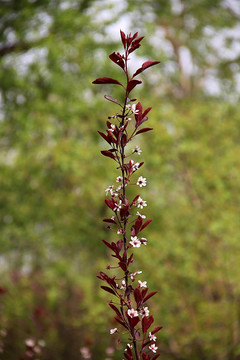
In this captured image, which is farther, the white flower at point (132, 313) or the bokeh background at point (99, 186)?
the bokeh background at point (99, 186)

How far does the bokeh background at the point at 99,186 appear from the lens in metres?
5.82

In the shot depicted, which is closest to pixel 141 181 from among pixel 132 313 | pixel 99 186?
pixel 132 313

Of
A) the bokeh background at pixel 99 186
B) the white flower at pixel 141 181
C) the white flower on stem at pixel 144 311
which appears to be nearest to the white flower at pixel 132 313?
the white flower on stem at pixel 144 311

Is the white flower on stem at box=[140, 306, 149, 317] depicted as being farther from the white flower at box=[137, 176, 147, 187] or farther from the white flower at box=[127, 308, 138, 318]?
the white flower at box=[137, 176, 147, 187]

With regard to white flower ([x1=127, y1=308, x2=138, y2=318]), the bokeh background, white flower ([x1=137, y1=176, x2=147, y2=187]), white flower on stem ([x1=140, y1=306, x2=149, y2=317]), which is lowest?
white flower ([x1=127, y1=308, x2=138, y2=318])

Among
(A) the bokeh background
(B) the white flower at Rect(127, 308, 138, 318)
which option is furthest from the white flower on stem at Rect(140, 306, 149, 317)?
(A) the bokeh background

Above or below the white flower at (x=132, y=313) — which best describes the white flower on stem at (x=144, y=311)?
above

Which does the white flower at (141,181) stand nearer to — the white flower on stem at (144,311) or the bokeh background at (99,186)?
the white flower on stem at (144,311)

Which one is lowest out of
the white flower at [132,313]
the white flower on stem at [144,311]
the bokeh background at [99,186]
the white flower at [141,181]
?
the white flower at [132,313]

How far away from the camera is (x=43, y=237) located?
8094 mm

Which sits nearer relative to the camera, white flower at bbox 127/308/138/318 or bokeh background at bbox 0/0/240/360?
white flower at bbox 127/308/138/318

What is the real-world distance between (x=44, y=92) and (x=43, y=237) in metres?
2.91

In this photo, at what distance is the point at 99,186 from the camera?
849cm

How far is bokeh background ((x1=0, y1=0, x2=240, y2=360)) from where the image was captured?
19.1ft
